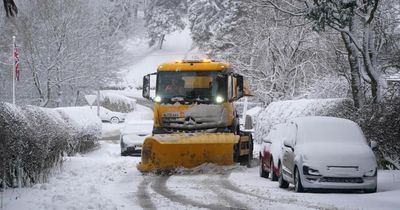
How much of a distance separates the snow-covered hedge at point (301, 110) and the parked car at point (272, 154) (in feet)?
10.4

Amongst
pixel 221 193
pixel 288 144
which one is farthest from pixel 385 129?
pixel 221 193

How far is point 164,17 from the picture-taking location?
90625mm

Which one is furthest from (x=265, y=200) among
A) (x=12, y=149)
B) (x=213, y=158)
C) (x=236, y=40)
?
(x=236, y=40)

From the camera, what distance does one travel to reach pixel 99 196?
12203mm

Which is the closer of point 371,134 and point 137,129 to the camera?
point 371,134

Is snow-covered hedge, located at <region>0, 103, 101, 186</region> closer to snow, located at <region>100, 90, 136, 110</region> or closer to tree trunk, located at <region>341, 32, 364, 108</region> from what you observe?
tree trunk, located at <region>341, 32, 364, 108</region>

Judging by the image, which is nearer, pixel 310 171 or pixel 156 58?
pixel 310 171

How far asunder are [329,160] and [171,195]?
10.7 feet

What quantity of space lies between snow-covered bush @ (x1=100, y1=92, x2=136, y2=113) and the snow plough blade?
5157cm

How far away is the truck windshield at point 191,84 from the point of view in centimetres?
1944

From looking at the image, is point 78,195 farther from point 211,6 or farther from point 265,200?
point 211,6

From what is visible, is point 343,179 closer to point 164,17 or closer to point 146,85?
point 146,85

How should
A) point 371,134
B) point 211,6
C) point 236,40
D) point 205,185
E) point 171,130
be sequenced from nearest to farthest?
point 205,185, point 371,134, point 171,130, point 236,40, point 211,6

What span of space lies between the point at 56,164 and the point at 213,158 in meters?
4.24
